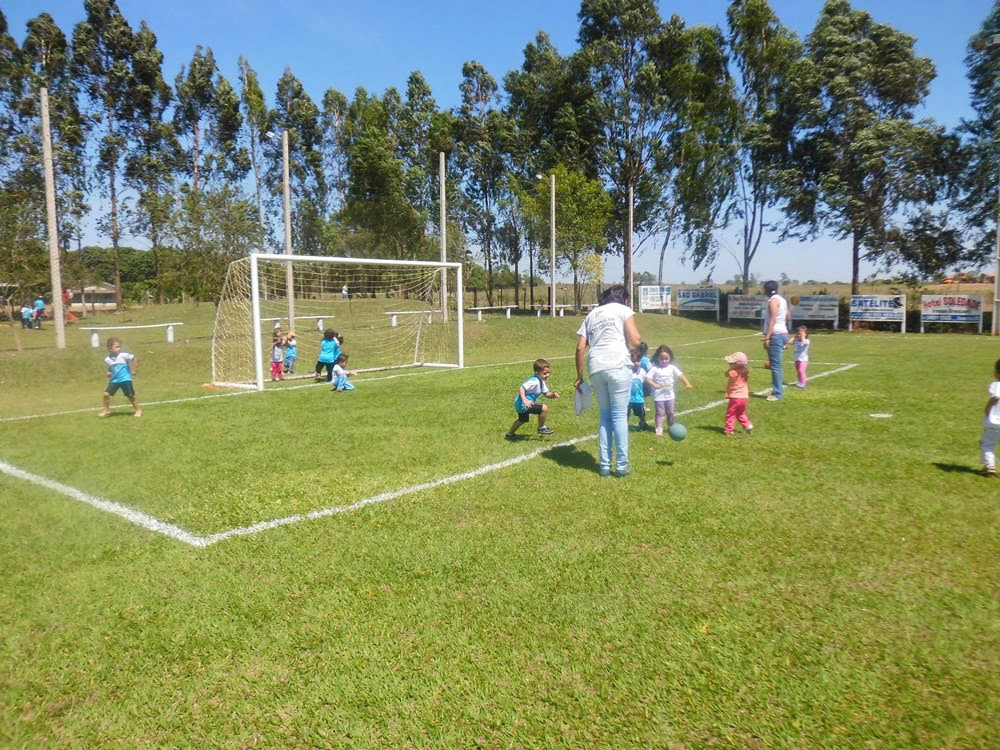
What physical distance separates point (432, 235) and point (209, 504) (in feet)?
142

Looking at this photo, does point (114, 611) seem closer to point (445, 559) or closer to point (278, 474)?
point (445, 559)

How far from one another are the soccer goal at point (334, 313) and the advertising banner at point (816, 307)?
2154 cm

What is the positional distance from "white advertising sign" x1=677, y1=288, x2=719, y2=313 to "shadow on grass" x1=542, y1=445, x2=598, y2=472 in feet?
120

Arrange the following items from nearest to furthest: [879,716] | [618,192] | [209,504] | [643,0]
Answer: [879,716] → [209,504] → [643,0] → [618,192]

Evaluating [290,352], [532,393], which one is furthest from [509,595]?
[290,352]

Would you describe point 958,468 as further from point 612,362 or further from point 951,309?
point 951,309

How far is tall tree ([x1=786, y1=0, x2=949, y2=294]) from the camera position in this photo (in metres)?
35.2

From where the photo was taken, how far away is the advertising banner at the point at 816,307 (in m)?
37.7

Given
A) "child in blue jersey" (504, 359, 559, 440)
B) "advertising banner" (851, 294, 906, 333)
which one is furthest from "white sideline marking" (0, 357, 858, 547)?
"advertising banner" (851, 294, 906, 333)

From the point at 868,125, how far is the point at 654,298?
1490 centimetres

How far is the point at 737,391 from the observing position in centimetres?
870

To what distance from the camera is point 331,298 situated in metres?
26.6

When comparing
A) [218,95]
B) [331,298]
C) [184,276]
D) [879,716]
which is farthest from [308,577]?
[218,95]

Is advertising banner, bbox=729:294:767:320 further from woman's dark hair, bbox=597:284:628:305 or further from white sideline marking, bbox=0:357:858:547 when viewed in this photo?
woman's dark hair, bbox=597:284:628:305
